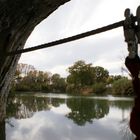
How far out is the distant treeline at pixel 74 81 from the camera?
32781mm

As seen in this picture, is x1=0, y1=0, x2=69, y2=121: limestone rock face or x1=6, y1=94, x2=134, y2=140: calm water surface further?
x1=6, y1=94, x2=134, y2=140: calm water surface

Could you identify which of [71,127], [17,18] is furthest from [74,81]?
[17,18]

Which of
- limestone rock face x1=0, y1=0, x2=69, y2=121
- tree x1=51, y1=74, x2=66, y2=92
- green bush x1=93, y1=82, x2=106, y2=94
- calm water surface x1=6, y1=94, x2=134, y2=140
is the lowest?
calm water surface x1=6, y1=94, x2=134, y2=140

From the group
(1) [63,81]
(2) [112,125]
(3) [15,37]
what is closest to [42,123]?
(2) [112,125]

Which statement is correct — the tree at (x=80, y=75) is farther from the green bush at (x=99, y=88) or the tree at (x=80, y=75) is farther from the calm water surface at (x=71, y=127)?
the calm water surface at (x=71, y=127)

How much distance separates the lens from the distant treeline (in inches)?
1291

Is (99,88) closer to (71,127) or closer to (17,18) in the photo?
(71,127)

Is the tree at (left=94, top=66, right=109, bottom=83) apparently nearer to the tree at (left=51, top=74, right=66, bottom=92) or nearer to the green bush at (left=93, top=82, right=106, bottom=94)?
the green bush at (left=93, top=82, right=106, bottom=94)

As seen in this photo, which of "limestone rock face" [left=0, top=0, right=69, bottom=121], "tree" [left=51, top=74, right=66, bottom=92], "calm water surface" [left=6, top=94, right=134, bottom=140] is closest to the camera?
"limestone rock face" [left=0, top=0, right=69, bottom=121]

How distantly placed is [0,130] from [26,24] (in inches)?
36.0

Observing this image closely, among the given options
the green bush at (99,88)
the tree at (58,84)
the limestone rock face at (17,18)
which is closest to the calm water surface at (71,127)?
the limestone rock face at (17,18)

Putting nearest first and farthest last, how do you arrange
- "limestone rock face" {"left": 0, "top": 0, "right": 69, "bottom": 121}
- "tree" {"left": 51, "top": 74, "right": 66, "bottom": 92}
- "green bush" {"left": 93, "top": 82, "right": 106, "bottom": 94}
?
"limestone rock face" {"left": 0, "top": 0, "right": 69, "bottom": 121}
"green bush" {"left": 93, "top": 82, "right": 106, "bottom": 94}
"tree" {"left": 51, "top": 74, "right": 66, "bottom": 92}

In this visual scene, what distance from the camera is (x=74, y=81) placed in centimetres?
3594

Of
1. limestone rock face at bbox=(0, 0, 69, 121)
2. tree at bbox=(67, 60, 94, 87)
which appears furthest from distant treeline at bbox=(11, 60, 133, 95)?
limestone rock face at bbox=(0, 0, 69, 121)
